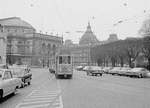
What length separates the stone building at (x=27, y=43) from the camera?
110 meters

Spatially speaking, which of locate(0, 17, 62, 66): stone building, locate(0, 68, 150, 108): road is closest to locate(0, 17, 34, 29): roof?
locate(0, 17, 62, 66): stone building

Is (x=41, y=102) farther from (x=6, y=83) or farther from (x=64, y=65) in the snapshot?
(x=64, y=65)

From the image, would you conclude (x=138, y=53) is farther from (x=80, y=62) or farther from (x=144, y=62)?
(x=80, y=62)

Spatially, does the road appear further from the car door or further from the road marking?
the car door

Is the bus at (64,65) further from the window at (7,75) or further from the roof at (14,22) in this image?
the roof at (14,22)

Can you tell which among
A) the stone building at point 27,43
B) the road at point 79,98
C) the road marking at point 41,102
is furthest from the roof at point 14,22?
the road marking at point 41,102

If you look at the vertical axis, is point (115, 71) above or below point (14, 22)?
below

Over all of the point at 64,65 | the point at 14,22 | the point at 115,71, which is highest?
the point at 14,22

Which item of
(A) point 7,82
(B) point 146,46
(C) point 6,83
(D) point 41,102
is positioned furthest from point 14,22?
(D) point 41,102

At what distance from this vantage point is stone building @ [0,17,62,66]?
10956cm

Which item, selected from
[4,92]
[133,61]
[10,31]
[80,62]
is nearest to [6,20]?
[10,31]

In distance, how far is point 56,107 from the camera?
10.2 meters

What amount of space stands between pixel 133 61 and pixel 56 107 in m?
53.7

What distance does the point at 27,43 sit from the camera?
376 ft
